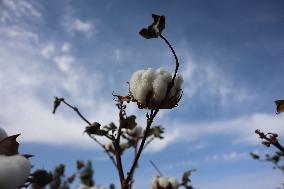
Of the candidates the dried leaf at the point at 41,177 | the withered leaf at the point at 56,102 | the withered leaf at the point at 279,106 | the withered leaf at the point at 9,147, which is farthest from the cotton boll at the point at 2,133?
the withered leaf at the point at 56,102

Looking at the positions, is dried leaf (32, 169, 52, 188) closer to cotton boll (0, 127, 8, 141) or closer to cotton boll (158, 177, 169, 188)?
cotton boll (0, 127, 8, 141)

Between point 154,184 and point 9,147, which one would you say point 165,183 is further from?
point 9,147

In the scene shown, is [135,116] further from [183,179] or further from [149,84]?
[183,179]

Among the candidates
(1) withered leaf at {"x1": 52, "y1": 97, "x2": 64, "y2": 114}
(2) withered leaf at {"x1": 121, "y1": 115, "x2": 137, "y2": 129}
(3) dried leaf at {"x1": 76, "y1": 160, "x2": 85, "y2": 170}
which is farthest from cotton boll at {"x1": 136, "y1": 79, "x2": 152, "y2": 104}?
(3) dried leaf at {"x1": 76, "y1": 160, "x2": 85, "y2": 170}

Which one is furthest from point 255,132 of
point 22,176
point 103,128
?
point 22,176

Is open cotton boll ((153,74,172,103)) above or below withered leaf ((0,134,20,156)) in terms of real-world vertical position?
above
